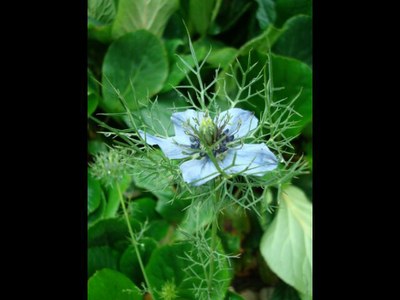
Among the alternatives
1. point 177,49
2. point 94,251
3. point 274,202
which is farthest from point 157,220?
point 177,49

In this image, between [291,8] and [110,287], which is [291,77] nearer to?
[291,8]

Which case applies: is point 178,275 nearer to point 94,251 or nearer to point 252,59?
point 94,251

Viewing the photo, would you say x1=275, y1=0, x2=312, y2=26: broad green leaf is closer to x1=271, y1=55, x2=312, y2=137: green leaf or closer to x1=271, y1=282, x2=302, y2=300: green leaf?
x1=271, y1=55, x2=312, y2=137: green leaf

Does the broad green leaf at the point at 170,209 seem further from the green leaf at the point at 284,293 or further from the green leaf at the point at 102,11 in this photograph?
the green leaf at the point at 102,11

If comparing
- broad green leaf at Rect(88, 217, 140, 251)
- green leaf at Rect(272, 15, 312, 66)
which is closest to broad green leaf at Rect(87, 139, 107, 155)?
broad green leaf at Rect(88, 217, 140, 251)
